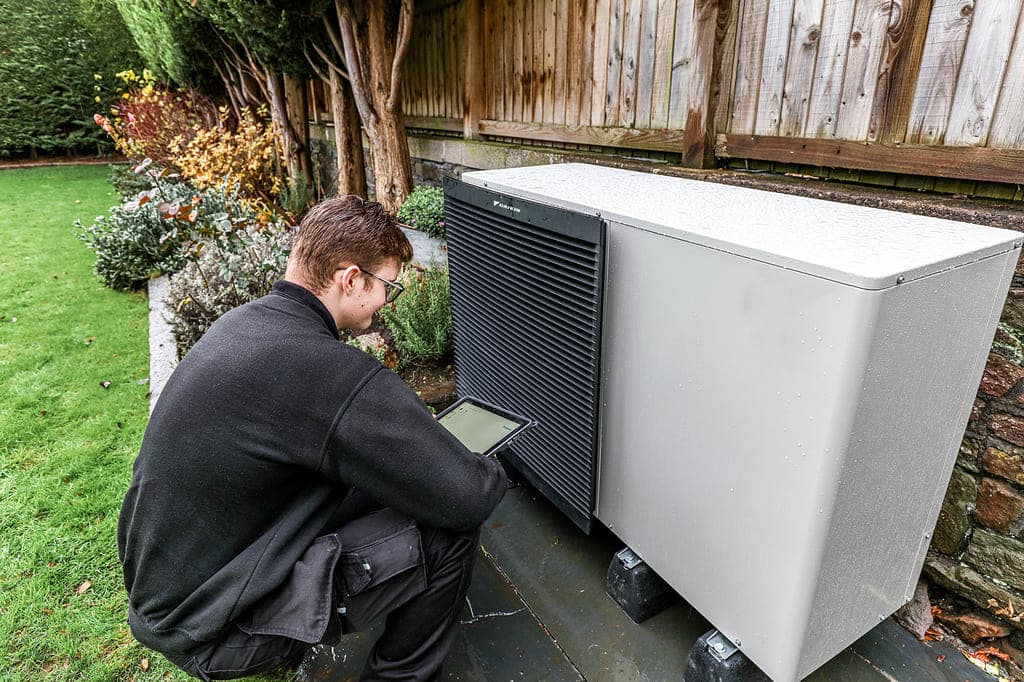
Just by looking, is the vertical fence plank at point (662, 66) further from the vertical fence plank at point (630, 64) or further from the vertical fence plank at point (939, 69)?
the vertical fence plank at point (939, 69)

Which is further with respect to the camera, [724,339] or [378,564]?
[378,564]

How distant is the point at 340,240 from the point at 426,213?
2.66m

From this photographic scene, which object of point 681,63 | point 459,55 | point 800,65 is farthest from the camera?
point 459,55

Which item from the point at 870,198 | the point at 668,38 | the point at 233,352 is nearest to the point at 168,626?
the point at 233,352

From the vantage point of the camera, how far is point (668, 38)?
272cm

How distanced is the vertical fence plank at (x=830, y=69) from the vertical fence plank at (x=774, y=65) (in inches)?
5.3

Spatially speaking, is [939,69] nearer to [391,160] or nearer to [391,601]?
[391,601]

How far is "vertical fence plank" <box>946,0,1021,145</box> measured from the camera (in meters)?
1.69

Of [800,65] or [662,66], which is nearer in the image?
[800,65]

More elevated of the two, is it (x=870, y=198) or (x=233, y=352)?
(x=870, y=198)

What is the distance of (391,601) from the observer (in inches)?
59.6

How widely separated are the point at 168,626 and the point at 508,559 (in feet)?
3.99

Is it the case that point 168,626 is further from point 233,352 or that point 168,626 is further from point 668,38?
point 668,38

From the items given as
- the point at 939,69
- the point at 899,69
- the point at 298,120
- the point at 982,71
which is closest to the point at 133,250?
the point at 298,120
